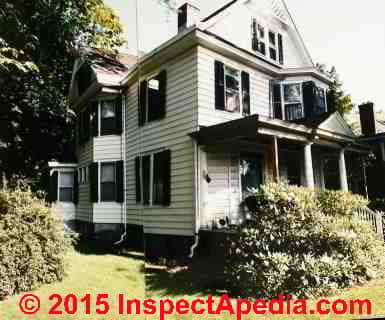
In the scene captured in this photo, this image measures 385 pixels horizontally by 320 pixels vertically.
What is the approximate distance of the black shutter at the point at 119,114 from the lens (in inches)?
284

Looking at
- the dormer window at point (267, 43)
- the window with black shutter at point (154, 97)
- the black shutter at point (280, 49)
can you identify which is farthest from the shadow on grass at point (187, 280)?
the black shutter at point (280, 49)

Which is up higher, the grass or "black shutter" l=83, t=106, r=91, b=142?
"black shutter" l=83, t=106, r=91, b=142

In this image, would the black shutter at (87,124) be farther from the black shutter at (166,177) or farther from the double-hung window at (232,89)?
the double-hung window at (232,89)

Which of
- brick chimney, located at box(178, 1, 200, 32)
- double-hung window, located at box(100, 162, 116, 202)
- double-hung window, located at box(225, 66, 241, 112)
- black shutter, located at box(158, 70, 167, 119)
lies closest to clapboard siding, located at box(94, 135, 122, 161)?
double-hung window, located at box(100, 162, 116, 202)

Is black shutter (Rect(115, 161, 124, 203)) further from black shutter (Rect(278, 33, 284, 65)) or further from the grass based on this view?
black shutter (Rect(278, 33, 284, 65))

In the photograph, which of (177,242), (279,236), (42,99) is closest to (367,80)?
(279,236)

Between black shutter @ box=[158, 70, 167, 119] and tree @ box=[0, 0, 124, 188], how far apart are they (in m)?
1.90

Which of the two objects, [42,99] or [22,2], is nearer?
[22,2]

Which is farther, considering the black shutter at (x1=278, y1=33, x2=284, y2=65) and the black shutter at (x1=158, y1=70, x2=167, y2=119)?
the black shutter at (x1=278, y1=33, x2=284, y2=65)

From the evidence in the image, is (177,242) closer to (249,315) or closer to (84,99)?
(249,315)

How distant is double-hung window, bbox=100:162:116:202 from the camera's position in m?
6.22

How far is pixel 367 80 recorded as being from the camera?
175 inches

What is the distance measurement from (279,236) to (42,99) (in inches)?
209

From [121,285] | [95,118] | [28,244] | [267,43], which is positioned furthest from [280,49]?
[28,244]
